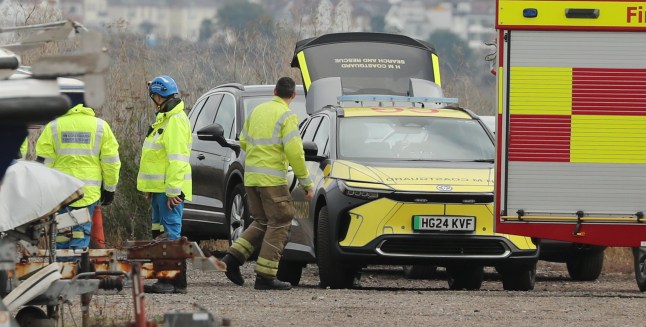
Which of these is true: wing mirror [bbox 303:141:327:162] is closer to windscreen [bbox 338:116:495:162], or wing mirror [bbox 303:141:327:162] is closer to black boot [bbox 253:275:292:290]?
windscreen [bbox 338:116:495:162]

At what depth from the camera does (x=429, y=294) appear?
15398mm

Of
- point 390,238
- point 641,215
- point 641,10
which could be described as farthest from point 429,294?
point 641,10

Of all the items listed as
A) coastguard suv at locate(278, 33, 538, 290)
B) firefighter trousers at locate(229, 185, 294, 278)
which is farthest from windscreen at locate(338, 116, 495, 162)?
firefighter trousers at locate(229, 185, 294, 278)

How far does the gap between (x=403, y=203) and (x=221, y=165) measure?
4.22m

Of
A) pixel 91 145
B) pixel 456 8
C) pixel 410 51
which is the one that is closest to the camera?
pixel 91 145

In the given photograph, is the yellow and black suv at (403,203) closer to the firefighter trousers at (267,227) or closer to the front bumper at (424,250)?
the front bumper at (424,250)

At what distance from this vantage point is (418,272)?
19.1 metres

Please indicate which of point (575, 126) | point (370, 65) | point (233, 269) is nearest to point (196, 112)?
point (370, 65)

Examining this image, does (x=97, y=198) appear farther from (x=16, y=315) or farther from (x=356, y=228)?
(x=16, y=315)

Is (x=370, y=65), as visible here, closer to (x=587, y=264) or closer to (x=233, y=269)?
(x=587, y=264)

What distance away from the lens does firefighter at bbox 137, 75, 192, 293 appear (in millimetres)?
16406

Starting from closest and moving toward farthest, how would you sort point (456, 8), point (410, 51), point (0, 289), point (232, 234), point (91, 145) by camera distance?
point (0, 289)
point (91, 145)
point (232, 234)
point (410, 51)
point (456, 8)

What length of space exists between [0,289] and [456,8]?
479 ft

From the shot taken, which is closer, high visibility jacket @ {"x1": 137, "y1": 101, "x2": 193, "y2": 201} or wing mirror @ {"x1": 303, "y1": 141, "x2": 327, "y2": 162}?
high visibility jacket @ {"x1": 137, "y1": 101, "x2": 193, "y2": 201}
